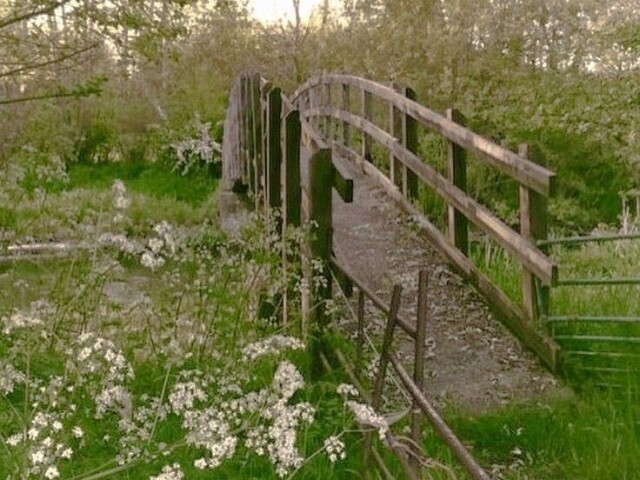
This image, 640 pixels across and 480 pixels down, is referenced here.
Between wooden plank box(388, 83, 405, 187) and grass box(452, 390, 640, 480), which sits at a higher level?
wooden plank box(388, 83, 405, 187)

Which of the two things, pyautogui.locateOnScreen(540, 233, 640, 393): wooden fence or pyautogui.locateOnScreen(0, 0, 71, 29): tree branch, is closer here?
pyautogui.locateOnScreen(0, 0, 71, 29): tree branch

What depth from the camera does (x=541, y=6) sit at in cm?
1630

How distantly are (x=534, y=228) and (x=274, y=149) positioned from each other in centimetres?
284

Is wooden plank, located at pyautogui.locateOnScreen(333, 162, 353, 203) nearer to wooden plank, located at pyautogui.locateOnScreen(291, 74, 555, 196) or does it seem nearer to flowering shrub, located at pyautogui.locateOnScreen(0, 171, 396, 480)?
flowering shrub, located at pyautogui.locateOnScreen(0, 171, 396, 480)

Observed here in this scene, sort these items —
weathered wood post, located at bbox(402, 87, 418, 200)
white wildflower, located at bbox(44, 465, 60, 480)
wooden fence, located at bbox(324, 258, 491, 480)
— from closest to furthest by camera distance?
white wildflower, located at bbox(44, 465, 60, 480) < wooden fence, located at bbox(324, 258, 491, 480) < weathered wood post, located at bbox(402, 87, 418, 200)

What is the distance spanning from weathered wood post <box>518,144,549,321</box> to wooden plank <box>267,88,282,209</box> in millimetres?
2454

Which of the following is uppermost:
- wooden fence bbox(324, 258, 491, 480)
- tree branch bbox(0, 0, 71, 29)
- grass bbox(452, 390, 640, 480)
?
tree branch bbox(0, 0, 71, 29)

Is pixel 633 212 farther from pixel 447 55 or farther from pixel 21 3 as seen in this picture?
pixel 21 3

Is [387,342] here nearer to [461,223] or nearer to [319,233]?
[319,233]

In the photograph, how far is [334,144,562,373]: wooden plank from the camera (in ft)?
19.9

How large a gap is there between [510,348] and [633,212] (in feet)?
36.1

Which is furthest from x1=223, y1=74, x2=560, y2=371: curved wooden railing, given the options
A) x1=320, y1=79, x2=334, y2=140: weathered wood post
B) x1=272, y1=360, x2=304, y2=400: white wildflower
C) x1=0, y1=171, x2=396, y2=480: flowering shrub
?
x1=320, y1=79, x2=334, y2=140: weathered wood post

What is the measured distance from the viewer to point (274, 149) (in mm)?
8461

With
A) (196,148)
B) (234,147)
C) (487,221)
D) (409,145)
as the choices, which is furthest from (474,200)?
(234,147)
